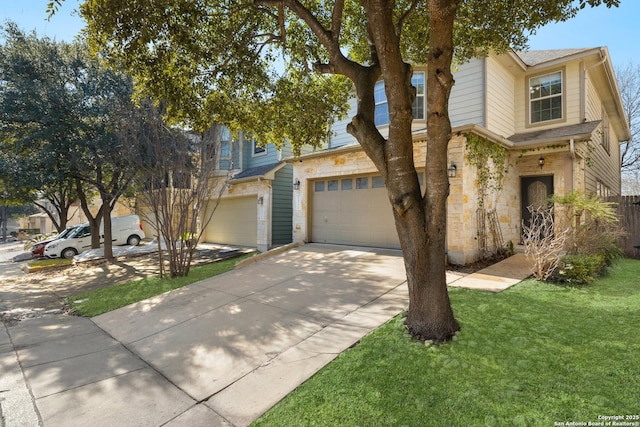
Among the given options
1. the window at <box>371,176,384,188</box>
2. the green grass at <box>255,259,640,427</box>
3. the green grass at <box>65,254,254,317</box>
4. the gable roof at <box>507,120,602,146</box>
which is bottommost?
the green grass at <box>65,254,254,317</box>

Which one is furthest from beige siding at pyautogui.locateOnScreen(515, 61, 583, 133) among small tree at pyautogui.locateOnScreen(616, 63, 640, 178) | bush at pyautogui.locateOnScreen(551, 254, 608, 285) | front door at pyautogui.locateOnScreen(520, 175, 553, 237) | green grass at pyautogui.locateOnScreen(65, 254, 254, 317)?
small tree at pyautogui.locateOnScreen(616, 63, 640, 178)

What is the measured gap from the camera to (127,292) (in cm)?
770

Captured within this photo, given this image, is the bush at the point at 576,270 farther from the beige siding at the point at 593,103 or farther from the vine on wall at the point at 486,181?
the beige siding at the point at 593,103

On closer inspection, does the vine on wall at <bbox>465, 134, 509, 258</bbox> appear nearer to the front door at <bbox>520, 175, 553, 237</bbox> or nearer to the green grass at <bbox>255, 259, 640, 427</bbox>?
the front door at <bbox>520, 175, 553, 237</bbox>

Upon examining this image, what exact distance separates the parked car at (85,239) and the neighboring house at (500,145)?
38.1ft

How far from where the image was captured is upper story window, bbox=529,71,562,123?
10.8 m

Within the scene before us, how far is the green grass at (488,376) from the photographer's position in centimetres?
254

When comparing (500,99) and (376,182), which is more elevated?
(500,99)

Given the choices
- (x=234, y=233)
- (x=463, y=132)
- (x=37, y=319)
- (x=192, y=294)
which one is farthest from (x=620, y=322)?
(x=234, y=233)

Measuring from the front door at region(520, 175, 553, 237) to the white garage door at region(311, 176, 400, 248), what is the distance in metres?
4.50

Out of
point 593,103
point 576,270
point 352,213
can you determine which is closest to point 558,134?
point 593,103

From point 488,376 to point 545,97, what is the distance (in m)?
11.5

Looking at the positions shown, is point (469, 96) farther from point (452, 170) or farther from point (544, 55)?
point (544, 55)

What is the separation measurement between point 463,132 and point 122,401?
822 cm
